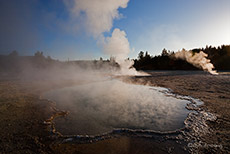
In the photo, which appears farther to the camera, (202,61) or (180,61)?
(180,61)

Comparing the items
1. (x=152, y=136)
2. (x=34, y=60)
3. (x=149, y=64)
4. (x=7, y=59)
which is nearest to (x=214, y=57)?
(x=149, y=64)

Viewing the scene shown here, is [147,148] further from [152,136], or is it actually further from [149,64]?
[149,64]

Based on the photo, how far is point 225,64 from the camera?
56312 millimetres

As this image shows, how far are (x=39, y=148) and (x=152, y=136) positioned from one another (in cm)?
366

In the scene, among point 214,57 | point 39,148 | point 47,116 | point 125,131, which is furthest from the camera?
point 214,57

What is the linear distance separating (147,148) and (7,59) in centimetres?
6533

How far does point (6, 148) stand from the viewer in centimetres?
321

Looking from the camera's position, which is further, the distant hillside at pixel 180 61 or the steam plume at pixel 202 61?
the distant hillside at pixel 180 61

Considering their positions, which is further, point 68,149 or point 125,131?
point 125,131

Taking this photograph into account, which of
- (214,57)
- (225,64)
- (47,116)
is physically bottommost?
(47,116)

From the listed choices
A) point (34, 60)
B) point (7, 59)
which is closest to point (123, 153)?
point (7, 59)

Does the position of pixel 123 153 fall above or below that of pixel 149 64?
below

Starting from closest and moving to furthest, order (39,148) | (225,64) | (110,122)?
(39,148) → (110,122) → (225,64)

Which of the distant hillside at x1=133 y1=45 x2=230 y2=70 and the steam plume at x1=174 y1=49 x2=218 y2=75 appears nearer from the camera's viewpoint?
the steam plume at x1=174 y1=49 x2=218 y2=75
